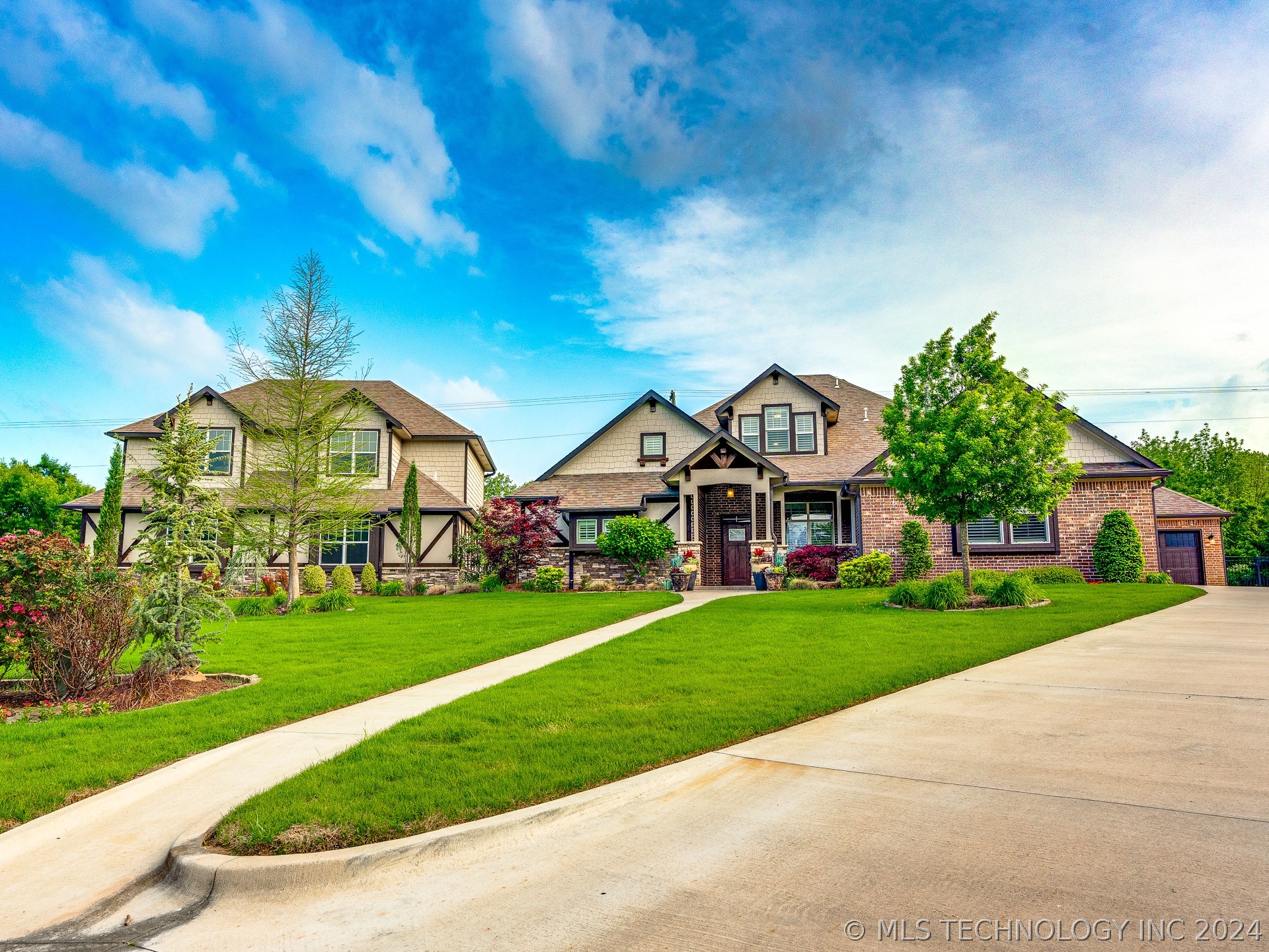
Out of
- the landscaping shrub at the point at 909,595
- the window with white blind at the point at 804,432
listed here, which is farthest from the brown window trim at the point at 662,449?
the landscaping shrub at the point at 909,595

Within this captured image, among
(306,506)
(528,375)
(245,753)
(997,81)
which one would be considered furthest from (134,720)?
(528,375)

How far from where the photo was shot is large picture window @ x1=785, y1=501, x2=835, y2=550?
2530 centimetres

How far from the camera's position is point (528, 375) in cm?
4059

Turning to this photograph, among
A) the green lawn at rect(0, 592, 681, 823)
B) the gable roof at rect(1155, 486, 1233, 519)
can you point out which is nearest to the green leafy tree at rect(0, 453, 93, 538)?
the green lawn at rect(0, 592, 681, 823)

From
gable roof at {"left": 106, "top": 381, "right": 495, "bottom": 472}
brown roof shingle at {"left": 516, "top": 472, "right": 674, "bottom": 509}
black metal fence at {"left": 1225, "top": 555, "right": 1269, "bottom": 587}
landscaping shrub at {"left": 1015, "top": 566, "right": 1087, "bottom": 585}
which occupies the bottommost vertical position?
black metal fence at {"left": 1225, "top": 555, "right": 1269, "bottom": 587}

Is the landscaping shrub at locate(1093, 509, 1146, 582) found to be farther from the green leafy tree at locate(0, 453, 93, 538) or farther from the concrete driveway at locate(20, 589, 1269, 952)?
the green leafy tree at locate(0, 453, 93, 538)

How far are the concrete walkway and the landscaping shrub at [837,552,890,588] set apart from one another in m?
16.6

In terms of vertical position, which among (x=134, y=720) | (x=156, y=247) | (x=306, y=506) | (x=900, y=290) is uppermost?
(x=156, y=247)

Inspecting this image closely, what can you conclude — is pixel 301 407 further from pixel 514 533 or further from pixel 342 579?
pixel 514 533

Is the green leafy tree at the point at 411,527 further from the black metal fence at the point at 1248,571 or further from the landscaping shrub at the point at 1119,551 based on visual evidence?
the black metal fence at the point at 1248,571

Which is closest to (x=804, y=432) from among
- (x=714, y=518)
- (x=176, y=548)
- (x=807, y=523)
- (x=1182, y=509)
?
(x=807, y=523)

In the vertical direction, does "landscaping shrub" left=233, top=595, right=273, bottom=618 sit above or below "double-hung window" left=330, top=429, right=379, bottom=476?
below

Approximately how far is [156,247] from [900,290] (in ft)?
66.2

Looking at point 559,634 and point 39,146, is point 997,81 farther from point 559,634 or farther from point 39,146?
point 39,146
